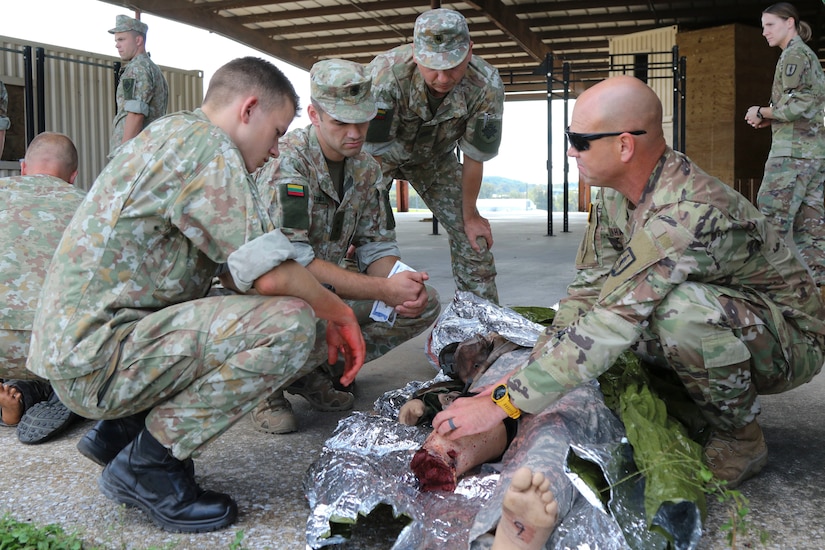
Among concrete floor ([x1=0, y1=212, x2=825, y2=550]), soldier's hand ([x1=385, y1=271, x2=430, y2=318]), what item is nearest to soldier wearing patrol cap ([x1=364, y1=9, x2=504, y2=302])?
concrete floor ([x1=0, y1=212, x2=825, y2=550])

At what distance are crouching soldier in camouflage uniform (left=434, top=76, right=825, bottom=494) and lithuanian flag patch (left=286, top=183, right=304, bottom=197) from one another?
1039mm

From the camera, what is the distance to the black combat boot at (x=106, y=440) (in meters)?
2.29

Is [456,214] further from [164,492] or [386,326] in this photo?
[164,492]

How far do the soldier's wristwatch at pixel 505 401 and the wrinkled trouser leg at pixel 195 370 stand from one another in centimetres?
52

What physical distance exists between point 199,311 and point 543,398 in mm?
911

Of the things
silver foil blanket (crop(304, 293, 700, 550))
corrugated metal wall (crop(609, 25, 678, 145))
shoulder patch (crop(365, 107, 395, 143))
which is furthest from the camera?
corrugated metal wall (crop(609, 25, 678, 145))

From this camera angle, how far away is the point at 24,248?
2807mm

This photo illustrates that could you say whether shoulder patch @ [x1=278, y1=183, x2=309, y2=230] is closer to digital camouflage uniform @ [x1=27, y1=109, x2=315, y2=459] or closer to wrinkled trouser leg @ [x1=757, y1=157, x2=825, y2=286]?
digital camouflage uniform @ [x1=27, y1=109, x2=315, y2=459]

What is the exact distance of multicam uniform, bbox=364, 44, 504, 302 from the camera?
398 centimetres

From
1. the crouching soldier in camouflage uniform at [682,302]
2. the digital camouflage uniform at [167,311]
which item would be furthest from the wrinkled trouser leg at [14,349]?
the crouching soldier in camouflage uniform at [682,302]

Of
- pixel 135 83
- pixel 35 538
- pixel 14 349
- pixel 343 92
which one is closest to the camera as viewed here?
pixel 35 538

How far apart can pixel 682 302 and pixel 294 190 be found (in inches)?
55.5

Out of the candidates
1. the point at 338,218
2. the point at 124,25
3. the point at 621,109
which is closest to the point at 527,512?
the point at 621,109

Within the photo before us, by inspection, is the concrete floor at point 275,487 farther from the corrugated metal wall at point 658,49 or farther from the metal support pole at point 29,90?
the corrugated metal wall at point 658,49
